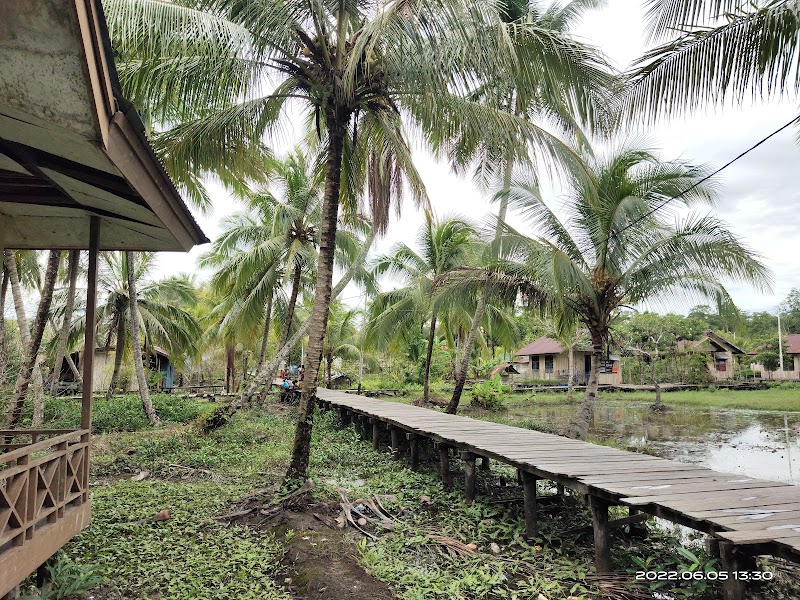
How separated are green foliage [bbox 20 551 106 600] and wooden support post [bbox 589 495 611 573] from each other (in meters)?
4.01

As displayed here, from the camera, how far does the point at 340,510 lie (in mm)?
6195

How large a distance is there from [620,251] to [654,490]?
22.0ft

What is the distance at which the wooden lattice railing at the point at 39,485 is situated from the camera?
10.0ft

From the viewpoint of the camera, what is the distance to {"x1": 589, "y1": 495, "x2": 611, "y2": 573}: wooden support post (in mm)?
4629

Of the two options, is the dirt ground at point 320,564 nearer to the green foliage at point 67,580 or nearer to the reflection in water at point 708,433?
the green foliage at point 67,580

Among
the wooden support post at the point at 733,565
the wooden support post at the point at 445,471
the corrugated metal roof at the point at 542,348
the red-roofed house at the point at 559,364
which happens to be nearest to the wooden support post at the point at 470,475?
the wooden support post at the point at 445,471

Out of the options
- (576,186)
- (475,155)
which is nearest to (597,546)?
(475,155)

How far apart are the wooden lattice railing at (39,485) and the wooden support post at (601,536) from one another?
4.19 metres

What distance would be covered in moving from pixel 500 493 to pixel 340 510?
2.49 m

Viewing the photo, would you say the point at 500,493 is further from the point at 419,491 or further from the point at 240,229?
the point at 240,229

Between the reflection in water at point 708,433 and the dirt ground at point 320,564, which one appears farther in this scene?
the reflection in water at point 708,433

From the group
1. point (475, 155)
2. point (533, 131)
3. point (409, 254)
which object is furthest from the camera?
point (409, 254)

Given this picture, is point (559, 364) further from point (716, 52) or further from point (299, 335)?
point (716, 52)

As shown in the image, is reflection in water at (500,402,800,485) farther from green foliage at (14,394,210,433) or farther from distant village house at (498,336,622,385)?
distant village house at (498,336,622,385)
